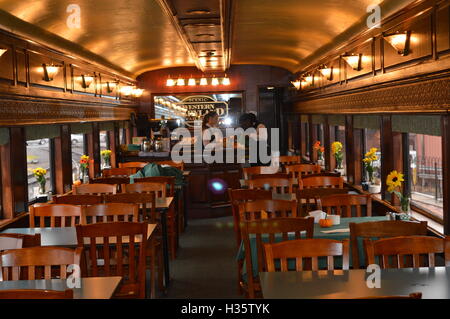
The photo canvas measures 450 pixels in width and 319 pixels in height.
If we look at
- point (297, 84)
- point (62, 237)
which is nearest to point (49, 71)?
point (62, 237)

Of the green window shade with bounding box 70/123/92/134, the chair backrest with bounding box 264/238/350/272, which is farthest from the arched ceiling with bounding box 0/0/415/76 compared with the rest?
the chair backrest with bounding box 264/238/350/272

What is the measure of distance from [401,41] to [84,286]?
4.26 meters

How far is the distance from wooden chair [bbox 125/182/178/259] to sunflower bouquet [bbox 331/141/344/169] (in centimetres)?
344

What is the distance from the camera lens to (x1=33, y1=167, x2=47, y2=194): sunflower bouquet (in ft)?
29.9

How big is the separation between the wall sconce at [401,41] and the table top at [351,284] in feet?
10.0

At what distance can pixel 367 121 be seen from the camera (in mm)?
9336

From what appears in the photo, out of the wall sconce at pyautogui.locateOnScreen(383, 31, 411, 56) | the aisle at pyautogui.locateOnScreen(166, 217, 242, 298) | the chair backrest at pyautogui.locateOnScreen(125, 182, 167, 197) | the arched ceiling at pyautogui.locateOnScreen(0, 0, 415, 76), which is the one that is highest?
the arched ceiling at pyautogui.locateOnScreen(0, 0, 415, 76)

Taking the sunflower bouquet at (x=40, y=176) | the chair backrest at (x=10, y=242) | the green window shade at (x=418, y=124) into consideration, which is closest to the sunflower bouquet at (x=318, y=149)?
the green window shade at (x=418, y=124)

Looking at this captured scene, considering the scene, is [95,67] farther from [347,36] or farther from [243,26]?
[347,36]

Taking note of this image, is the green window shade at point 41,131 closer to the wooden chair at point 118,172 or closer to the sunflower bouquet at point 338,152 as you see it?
the wooden chair at point 118,172

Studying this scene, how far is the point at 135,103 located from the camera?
687 inches

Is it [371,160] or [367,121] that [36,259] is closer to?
[371,160]

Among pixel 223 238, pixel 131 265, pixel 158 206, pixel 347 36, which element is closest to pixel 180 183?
pixel 223 238

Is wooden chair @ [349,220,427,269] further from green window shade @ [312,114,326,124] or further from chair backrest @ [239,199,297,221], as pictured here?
green window shade @ [312,114,326,124]
